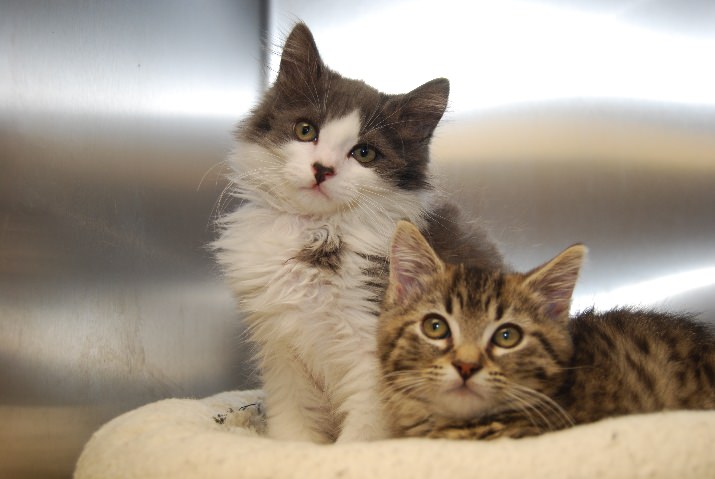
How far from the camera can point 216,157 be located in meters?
2.63

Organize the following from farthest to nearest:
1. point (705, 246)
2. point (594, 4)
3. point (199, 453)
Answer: point (594, 4) < point (705, 246) < point (199, 453)

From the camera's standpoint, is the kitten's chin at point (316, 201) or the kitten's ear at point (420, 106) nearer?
the kitten's chin at point (316, 201)

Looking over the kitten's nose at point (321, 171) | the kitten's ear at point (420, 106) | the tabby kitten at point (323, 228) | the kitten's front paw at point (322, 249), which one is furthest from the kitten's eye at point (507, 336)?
the kitten's ear at point (420, 106)

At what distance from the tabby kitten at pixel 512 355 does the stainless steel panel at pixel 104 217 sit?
77 cm

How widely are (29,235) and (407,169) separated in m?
1.03

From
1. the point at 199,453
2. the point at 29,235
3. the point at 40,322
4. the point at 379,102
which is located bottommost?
the point at 199,453

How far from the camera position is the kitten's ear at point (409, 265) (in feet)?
5.55

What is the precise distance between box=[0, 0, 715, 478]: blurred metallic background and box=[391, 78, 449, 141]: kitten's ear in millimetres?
710

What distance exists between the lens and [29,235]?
1494mm

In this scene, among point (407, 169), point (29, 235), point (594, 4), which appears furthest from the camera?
point (594, 4)

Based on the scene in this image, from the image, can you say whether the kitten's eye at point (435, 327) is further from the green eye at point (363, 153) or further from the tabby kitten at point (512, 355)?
the green eye at point (363, 153)

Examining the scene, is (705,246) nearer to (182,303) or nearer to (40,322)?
(182,303)

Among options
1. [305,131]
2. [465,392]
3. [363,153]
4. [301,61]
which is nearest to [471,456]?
[465,392]

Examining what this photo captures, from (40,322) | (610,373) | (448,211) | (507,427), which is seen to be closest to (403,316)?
(507,427)
